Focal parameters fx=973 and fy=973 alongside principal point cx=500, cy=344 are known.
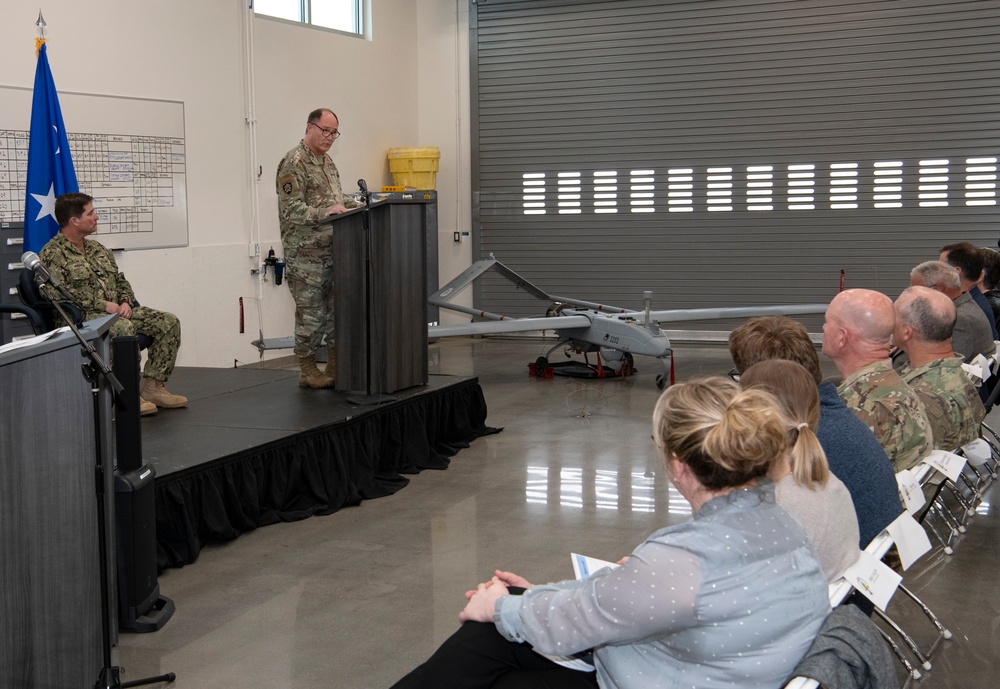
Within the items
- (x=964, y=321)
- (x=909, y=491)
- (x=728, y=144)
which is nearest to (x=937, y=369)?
(x=909, y=491)

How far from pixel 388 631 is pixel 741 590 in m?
1.95

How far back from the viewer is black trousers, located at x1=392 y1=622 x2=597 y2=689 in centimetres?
198

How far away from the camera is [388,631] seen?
3330mm

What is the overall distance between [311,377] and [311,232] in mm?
867

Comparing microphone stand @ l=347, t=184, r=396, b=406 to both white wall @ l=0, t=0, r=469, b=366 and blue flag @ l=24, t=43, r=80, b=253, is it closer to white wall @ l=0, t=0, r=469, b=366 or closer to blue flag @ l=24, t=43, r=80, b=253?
blue flag @ l=24, t=43, r=80, b=253

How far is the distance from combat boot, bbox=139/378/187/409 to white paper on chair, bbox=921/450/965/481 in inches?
150

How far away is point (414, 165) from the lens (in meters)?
10.8

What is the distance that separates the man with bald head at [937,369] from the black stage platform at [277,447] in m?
2.65

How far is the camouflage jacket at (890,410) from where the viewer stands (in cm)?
301

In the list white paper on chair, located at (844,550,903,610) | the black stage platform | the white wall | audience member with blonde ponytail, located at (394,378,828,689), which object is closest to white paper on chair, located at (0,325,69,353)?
audience member with blonde ponytail, located at (394,378,828,689)

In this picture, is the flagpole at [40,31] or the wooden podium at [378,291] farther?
the flagpole at [40,31]

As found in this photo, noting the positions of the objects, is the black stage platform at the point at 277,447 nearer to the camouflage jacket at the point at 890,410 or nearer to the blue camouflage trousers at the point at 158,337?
the blue camouflage trousers at the point at 158,337

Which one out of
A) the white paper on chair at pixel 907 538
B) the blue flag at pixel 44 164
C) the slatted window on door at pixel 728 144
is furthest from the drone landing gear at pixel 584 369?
the white paper on chair at pixel 907 538

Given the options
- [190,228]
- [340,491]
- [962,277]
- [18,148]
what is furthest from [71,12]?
[962,277]
